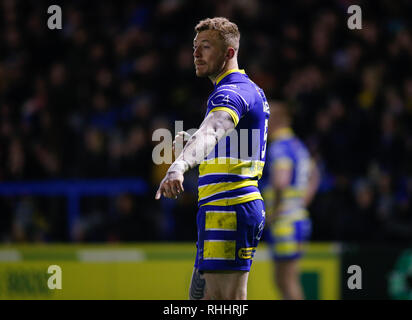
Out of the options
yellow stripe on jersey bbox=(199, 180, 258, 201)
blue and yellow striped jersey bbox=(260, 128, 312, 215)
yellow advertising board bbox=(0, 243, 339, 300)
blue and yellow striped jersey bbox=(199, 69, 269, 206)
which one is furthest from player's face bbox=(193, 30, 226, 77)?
yellow advertising board bbox=(0, 243, 339, 300)

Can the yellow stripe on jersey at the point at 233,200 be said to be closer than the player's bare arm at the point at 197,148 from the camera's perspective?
No

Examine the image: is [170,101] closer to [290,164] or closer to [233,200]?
[290,164]

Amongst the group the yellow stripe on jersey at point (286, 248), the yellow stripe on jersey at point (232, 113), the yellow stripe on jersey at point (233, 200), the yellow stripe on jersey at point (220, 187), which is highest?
the yellow stripe on jersey at point (232, 113)

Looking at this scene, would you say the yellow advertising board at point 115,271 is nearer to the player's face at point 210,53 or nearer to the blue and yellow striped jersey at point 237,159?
the blue and yellow striped jersey at point 237,159

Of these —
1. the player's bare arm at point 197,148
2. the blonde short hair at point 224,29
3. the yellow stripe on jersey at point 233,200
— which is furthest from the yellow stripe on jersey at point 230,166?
the blonde short hair at point 224,29

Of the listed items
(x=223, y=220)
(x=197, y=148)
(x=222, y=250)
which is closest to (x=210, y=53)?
(x=197, y=148)

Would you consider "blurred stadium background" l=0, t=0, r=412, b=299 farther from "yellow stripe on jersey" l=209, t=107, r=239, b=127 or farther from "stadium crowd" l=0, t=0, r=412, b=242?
"yellow stripe on jersey" l=209, t=107, r=239, b=127

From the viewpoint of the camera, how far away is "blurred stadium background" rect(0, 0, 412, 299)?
9078 mm

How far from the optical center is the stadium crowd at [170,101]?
Answer: 32.4 ft

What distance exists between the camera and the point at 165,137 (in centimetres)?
1075

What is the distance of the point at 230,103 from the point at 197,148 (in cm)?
36

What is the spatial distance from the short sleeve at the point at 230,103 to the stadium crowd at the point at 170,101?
5682 mm

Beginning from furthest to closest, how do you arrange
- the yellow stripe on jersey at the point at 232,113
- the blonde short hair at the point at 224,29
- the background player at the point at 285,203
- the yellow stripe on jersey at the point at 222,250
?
the background player at the point at 285,203
the blonde short hair at the point at 224,29
the yellow stripe on jersey at the point at 222,250
the yellow stripe on jersey at the point at 232,113

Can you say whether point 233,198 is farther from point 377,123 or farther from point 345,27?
point 345,27
